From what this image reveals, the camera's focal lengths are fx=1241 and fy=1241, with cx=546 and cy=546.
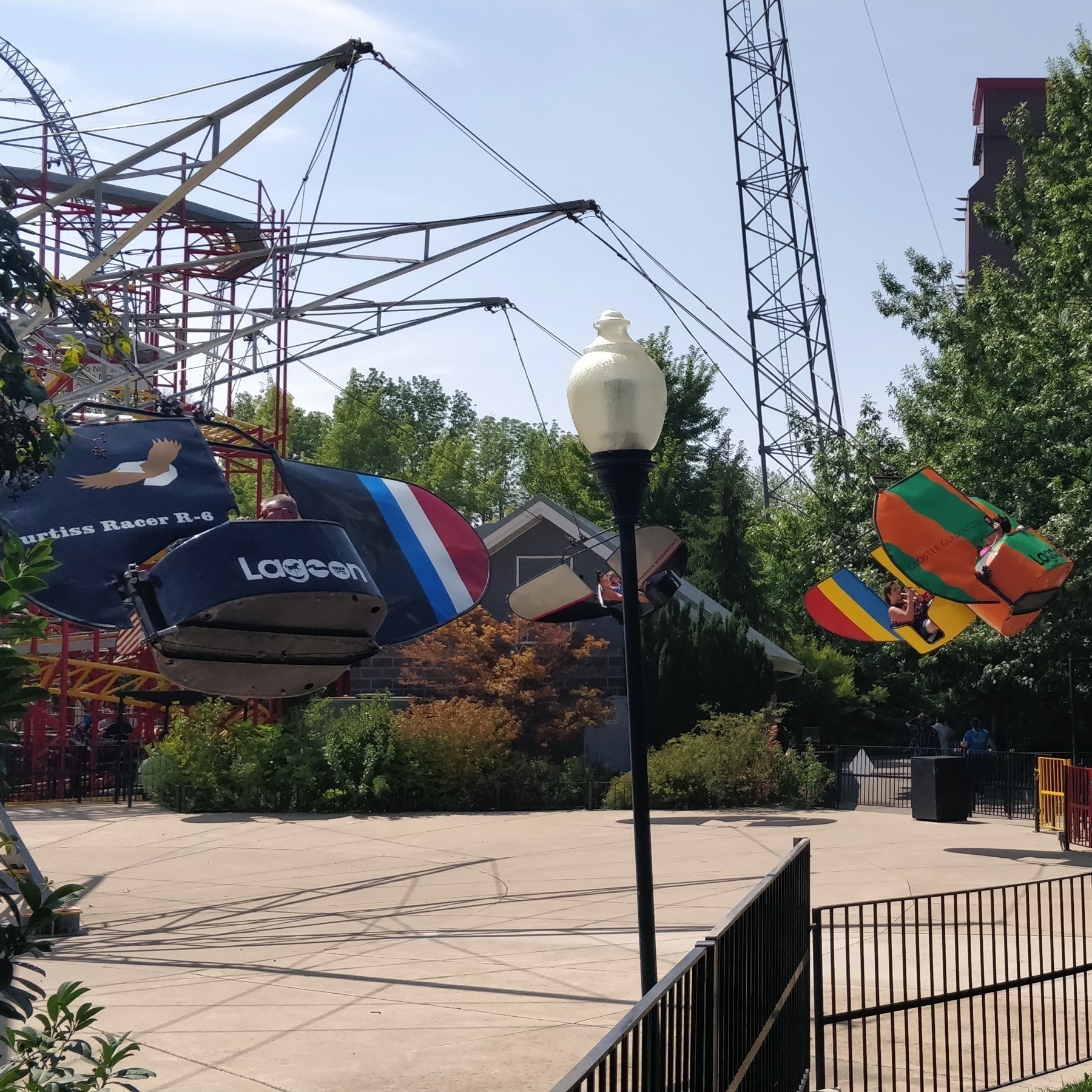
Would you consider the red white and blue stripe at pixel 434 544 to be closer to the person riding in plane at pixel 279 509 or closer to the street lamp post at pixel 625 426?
the person riding in plane at pixel 279 509

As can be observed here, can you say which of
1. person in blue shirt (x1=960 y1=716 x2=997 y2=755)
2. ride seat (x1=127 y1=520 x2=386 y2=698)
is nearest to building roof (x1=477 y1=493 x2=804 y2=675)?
person in blue shirt (x1=960 y1=716 x2=997 y2=755)

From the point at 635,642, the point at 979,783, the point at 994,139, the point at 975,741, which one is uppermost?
the point at 994,139

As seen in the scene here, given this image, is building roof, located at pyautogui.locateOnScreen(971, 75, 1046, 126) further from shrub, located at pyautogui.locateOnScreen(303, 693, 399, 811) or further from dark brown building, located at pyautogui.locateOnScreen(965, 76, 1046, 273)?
shrub, located at pyautogui.locateOnScreen(303, 693, 399, 811)

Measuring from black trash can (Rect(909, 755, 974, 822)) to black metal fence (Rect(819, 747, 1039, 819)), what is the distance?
951 millimetres

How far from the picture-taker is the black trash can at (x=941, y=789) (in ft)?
61.2

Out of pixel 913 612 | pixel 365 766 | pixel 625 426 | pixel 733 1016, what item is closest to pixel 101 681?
pixel 365 766

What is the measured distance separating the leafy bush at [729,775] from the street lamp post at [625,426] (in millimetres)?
14678

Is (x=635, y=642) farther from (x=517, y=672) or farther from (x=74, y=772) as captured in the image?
(x=74, y=772)

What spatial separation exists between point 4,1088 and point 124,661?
84.5 ft

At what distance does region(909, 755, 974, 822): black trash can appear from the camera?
734 inches

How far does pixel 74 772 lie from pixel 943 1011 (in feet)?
59.2

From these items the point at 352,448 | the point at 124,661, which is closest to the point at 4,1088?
the point at 124,661

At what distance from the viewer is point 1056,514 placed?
2027 cm

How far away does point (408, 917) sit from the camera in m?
11.3
